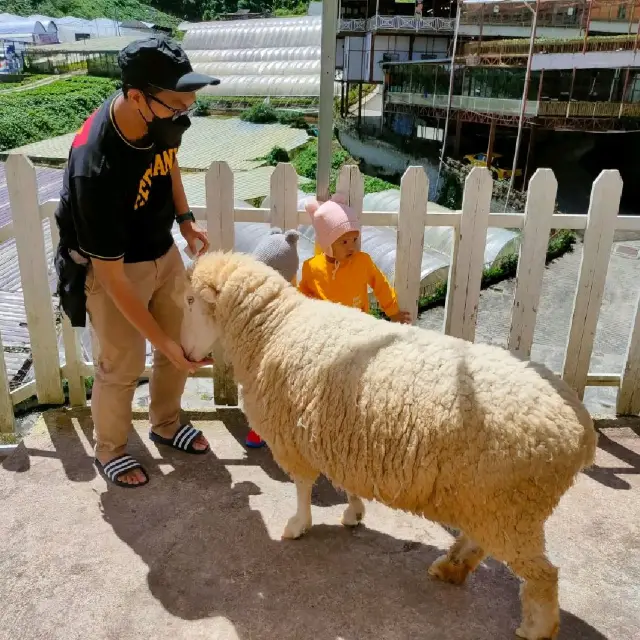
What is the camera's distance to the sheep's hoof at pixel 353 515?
2.88 meters

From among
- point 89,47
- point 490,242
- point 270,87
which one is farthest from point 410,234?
point 89,47

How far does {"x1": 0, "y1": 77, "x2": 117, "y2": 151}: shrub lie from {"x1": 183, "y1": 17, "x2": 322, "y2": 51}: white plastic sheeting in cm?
1274

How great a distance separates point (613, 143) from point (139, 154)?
23.3 metres

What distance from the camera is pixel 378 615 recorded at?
7.88ft

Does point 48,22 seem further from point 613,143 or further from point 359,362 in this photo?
point 359,362

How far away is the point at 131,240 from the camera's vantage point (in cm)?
288

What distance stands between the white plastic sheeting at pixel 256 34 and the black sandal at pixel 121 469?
51.7m

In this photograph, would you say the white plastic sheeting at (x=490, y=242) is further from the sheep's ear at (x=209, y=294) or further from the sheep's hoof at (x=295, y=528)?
the sheep's hoof at (x=295, y=528)

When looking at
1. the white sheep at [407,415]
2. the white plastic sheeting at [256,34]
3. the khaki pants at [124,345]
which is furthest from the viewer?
Result: the white plastic sheeting at [256,34]

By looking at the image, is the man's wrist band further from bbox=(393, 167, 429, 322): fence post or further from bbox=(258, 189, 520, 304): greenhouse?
bbox=(258, 189, 520, 304): greenhouse

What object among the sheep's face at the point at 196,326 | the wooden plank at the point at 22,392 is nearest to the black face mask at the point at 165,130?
the sheep's face at the point at 196,326

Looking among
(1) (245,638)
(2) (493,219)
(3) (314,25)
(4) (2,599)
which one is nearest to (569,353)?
(2) (493,219)

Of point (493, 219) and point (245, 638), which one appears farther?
point (493, 219)

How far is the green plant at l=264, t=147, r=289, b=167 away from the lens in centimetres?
2286
